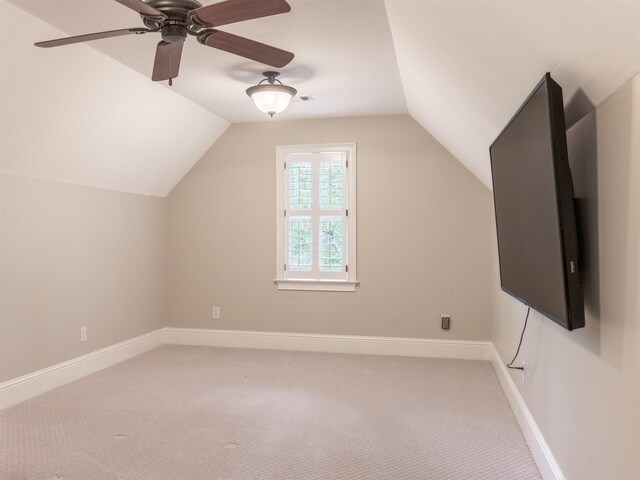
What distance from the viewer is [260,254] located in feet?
16.4

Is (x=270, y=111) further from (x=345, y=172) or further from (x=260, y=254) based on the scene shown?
(x=260, y=254)

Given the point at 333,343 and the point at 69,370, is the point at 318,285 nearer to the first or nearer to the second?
the point at 333,343

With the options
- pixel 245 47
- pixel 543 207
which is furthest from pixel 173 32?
pixel 543 207

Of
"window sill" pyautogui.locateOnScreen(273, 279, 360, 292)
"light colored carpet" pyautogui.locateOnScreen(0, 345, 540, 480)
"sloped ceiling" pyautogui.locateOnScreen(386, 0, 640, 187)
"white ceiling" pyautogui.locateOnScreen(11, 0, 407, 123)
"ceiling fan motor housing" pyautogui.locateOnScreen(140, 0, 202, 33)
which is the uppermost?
"white ceiling" pyautogui.locateOnScreen(11, 0, 407, 123)

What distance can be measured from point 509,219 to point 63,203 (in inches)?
130

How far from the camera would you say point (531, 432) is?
263 cm

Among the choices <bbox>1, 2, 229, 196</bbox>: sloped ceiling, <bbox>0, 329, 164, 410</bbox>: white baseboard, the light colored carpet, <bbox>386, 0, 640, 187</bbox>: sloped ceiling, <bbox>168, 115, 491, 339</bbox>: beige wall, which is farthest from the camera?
<bbox>168, 115, 491, 339</bbox>: beige wall

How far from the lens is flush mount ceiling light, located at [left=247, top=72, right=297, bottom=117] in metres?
3.38

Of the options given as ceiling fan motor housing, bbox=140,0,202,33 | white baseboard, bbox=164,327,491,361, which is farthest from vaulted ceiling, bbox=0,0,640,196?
white baseboard, bbox=164,327,491,361

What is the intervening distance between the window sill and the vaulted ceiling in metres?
1.62

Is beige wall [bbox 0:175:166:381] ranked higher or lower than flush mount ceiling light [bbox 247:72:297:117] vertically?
lower

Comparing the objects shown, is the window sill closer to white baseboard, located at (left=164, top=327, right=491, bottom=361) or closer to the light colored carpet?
white baseboard, located at (left=164, top=327, right=491, bottom=361)

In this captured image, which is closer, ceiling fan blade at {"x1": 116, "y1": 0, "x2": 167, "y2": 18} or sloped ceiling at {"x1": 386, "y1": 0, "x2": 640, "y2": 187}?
sloped ceiling at {"x1": 386, "y1": 0, "x2": 640, "y2": 187}

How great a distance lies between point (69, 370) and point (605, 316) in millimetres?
3793
